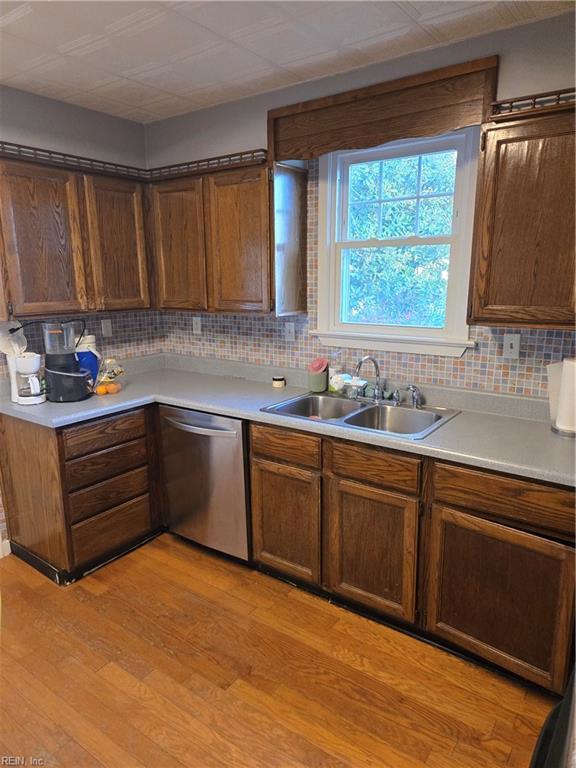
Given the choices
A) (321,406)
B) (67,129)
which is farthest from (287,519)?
(67,129)

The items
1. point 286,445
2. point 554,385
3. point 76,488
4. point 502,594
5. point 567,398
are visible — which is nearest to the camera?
point 502,594

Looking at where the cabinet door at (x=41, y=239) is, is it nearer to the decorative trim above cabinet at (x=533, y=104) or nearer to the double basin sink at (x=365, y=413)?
the double basin sink at (x=365, y=413)

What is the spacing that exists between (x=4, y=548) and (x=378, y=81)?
3.11 meters

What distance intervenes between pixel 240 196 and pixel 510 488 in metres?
1.96

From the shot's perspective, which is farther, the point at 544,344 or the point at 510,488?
the point at 544,344

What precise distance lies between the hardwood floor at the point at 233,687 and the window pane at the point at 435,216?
6.20 ft

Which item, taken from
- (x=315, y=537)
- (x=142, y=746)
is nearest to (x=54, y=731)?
(x=142, y=746)

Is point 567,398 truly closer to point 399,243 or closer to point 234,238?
point 399,243

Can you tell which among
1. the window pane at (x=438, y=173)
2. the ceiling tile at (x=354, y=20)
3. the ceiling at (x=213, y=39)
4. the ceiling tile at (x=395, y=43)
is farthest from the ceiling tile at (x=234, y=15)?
the window pane at (x=438, y=173)

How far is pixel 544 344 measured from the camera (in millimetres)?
2131

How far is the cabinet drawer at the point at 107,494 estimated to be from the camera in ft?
8.16

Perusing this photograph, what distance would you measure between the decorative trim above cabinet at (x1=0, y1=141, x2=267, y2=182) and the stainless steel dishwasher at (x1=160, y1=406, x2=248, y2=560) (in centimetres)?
136

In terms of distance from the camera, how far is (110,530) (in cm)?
266

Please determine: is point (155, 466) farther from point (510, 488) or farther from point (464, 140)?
point (464, 140)
